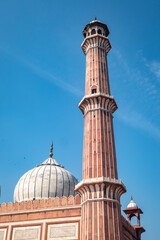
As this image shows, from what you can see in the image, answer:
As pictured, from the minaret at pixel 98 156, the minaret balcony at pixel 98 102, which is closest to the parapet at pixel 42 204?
the minaret at pixel 98 156

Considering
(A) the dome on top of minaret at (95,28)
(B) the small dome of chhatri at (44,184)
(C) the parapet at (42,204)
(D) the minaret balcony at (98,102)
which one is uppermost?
(A) the dome on top of minaret at (95,28)

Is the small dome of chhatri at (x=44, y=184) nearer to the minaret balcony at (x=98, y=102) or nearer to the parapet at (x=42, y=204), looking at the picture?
the parapet at (x=42, y=204)

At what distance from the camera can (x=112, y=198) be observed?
1281cm

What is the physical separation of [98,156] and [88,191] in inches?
70.7

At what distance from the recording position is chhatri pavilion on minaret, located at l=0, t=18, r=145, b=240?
492 inches

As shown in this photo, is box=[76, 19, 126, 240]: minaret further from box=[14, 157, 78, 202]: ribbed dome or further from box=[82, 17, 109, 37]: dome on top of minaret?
box=[14, 157, 78, 202]: ribbed dome

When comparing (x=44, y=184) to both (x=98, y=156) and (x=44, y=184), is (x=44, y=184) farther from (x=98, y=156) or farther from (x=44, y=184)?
(x=98, y=156)

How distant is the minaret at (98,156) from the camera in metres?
12.2

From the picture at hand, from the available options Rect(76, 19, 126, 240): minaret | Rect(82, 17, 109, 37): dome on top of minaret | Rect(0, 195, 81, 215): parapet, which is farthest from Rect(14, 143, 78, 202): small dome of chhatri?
Rect(82, 17, 109, 37): dome on top of minaret

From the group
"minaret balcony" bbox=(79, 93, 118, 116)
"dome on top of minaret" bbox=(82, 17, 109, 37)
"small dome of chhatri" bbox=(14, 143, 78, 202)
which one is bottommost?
"small dome of chhatri" bbox=(14, 143, 78, 202)

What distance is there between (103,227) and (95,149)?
3792 millimetres

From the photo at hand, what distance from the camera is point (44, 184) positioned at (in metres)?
17.8

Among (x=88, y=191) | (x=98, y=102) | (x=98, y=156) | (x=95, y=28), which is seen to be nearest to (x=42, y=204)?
(x=88, y=191)

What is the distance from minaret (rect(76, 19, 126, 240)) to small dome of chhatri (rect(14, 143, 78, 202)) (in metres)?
4.40
